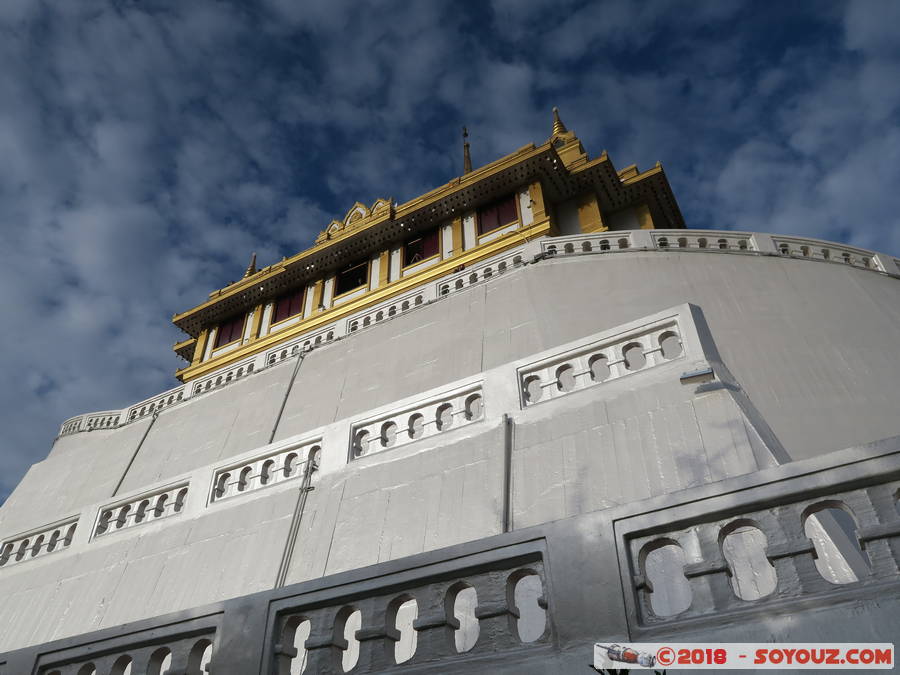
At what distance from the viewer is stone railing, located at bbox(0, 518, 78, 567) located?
10.3 meters

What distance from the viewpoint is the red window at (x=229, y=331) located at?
2277 cm

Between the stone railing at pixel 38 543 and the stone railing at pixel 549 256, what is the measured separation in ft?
12.3

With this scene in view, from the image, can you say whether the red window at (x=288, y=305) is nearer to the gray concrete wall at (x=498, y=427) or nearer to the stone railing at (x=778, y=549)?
the gray concrete wall at (x=498, y=427)

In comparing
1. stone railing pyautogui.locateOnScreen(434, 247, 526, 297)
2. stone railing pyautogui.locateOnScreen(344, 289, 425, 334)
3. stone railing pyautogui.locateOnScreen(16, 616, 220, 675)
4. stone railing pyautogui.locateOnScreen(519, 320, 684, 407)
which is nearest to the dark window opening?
stone railing pyautogui.locateOnScreen(344, 289, 425, 334)

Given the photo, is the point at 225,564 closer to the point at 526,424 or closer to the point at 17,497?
the point at 526,424

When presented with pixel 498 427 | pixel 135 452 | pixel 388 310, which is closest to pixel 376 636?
pixel 498 427

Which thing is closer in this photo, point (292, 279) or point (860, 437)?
point (860, 437)

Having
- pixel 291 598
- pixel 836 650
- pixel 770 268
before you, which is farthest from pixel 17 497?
pixel 836 650

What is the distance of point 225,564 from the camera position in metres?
7.95

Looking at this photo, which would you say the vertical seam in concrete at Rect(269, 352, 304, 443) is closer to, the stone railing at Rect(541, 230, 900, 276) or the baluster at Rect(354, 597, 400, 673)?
the stone railing at Rect(541, 230, 900, 276)

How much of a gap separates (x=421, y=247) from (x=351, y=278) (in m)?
2.59

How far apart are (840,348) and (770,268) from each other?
6.58 feet

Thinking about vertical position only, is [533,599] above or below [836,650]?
above

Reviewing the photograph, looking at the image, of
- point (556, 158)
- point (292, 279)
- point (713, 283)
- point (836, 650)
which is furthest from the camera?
point (292, 279)
